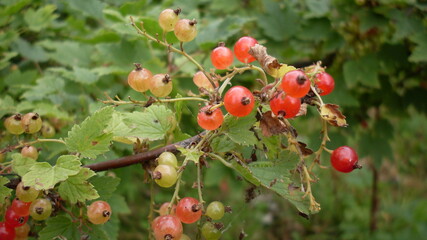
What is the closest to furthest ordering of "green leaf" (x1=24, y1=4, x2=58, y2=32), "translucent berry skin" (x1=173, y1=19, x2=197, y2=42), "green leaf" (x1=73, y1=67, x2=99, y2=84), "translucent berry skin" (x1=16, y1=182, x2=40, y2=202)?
1. "translucent berry skin" (x1=16, y1=182, x2=40, y2=202)
2. "translucent berry skin" (x1=173, y1=19, x2=197, y2=42)
3. "green leaf" (x1=73, y1=67, x2=99, y2=84)
4. "green leaf" (x1=24, y1=4, x2=58, y2=32)

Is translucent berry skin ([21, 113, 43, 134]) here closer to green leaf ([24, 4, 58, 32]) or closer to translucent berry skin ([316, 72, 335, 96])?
translucent berry skin ([316, 72, 335, 96])

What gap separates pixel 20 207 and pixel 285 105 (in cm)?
66

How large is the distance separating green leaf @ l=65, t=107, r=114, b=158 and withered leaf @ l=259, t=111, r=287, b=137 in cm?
35

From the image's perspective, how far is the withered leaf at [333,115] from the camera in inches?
33.9

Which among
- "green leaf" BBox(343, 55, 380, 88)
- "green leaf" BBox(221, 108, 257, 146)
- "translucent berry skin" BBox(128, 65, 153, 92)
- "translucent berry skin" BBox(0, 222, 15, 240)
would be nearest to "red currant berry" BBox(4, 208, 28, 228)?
"translucent berry skin" BBox(0, 222, 15, 240)

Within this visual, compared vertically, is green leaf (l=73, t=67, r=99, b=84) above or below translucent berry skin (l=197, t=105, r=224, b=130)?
below

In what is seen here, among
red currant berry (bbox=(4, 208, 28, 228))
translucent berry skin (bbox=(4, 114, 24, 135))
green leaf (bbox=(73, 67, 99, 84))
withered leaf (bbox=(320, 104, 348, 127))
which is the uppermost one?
withered leaf (bbox=(320, 104, 348, 127))

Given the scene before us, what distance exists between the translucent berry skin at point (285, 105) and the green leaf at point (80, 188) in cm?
43

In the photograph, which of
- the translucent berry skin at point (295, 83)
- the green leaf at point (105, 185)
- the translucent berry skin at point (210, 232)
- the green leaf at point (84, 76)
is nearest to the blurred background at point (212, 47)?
the green leaf at point (84, 76)

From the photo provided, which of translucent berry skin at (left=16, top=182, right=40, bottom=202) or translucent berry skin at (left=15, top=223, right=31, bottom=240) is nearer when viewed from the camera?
translucent berry skin at (left=16, top=182, right=40, bottom=202)

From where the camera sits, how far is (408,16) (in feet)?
5.78

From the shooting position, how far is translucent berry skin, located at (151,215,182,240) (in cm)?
86

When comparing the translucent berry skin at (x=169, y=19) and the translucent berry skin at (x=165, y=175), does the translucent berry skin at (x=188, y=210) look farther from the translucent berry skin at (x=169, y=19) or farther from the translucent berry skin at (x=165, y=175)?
the translucent berry skin at (x=169, y=19)

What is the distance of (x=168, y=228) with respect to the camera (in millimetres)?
864
